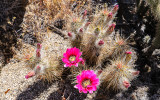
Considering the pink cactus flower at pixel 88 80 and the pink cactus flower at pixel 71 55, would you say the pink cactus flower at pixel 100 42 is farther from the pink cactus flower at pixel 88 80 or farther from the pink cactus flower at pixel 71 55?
the pink cactus flower at pixel 88 80

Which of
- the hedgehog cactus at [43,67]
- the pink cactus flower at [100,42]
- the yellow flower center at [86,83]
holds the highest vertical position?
the pink cactus flower at [100,42]

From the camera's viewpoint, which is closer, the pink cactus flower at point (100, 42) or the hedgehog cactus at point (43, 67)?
the hedgehog cactus at point (43, 67)

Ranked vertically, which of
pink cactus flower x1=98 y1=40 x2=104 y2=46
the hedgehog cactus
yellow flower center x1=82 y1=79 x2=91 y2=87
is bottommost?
yellow flower center x1=82 y1=79 x2=91 y2=87

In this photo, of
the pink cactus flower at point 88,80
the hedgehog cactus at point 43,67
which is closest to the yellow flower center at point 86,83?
the pink cactus flower at point 88,80

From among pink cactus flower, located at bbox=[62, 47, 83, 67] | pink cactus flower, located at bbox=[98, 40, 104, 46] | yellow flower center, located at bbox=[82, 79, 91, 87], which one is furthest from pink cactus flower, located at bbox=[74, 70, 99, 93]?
pink cactus flower, located at bbox=[98, 40, 104, 46]

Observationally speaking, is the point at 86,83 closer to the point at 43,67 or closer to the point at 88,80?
the point at 88,80

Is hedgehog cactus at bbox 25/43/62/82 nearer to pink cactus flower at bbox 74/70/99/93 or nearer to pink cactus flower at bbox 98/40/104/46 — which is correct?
pink cactus flower at bbox 74/70/99/93

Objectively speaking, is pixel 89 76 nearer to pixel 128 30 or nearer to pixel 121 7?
pixel 128 30

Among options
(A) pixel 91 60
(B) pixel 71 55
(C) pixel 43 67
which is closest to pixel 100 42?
(B) pixel 71 55

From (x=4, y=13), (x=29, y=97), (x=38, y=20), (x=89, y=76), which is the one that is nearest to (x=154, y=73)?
(x=89, y=76)
